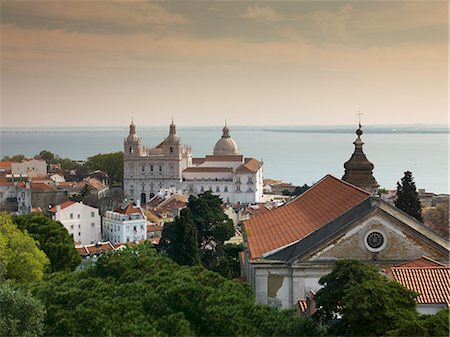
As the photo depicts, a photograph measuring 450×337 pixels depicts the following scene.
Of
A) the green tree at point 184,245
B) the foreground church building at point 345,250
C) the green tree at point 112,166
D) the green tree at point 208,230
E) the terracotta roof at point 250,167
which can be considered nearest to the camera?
the foreground church building at point 345,250

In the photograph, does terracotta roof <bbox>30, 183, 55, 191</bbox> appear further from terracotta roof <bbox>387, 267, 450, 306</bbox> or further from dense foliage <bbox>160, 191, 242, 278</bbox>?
terracotta roof <bbox>387, 267, 450, 306</bbox>

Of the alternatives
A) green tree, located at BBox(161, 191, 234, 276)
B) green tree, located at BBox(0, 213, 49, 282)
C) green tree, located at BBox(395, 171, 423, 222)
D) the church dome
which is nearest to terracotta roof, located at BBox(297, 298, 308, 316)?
green tree, located at BBox(0, 213, 49, 282)

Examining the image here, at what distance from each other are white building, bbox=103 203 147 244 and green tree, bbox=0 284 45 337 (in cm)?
1960

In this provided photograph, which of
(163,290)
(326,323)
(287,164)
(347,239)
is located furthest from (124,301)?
(287,164)

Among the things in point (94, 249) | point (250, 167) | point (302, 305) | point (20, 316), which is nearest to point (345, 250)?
point (302, 305)

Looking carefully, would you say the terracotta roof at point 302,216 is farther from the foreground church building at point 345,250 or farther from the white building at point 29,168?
the white building at point 29,168

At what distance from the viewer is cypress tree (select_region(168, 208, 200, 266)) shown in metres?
15.9

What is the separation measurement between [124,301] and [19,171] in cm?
4973

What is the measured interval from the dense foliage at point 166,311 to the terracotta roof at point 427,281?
1628mm

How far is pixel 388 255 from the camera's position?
32.0ft

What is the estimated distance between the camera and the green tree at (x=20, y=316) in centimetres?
700

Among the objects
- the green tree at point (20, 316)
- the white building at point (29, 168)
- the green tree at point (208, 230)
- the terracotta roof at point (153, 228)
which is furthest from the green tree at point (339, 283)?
the white building at point (29, 168)

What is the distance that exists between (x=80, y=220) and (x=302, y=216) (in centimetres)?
1728

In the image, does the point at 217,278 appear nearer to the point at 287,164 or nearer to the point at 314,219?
the point at 314,219
